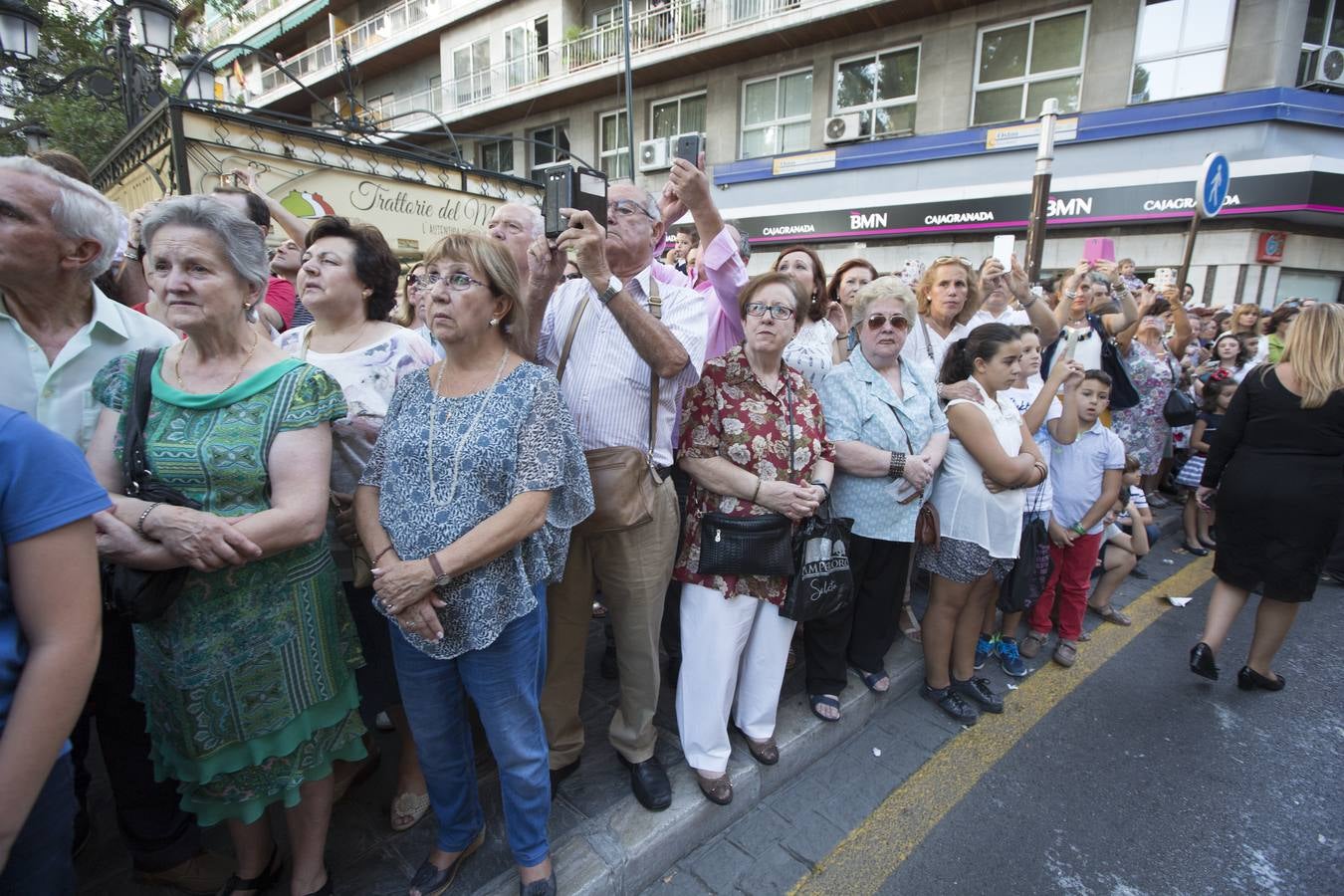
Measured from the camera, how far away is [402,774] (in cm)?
228

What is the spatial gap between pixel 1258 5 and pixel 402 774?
15.6 meters

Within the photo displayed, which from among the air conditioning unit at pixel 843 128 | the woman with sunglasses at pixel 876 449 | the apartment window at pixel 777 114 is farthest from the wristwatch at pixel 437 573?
the apartment window at pixel 777 114

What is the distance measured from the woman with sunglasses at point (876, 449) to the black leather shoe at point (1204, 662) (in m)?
1.92

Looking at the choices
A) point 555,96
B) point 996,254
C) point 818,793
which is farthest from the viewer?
point 555,96

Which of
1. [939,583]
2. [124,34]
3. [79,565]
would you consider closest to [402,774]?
[79,565]

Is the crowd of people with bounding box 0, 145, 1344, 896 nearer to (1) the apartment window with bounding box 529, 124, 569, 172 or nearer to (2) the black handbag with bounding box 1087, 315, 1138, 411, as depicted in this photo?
(2) the black handbag with bounding box 1087, 315, 1138, 411

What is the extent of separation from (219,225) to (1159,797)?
12.9 feet

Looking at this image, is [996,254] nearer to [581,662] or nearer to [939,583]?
[939,583]

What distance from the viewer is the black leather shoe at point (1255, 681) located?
11.2ft

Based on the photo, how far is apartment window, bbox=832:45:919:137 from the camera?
13508 millimetres

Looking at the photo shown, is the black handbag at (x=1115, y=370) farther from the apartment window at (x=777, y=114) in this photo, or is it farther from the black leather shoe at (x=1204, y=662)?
the apartment window at (x=777, y=114)

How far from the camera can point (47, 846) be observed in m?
1.21

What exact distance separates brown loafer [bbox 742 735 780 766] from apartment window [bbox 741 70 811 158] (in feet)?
49.8

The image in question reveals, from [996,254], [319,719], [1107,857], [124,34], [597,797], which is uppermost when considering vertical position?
[124,34]
